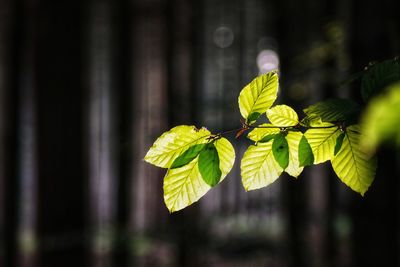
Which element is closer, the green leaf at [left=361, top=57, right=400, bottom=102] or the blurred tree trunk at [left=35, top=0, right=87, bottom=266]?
the green leaf at [left=361, top=57, right=400, bottom=102]

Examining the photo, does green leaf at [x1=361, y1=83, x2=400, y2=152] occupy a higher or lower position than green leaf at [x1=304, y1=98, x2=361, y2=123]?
lower

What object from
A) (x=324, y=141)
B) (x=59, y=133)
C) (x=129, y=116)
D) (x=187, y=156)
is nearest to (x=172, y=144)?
(x=187, y=156)

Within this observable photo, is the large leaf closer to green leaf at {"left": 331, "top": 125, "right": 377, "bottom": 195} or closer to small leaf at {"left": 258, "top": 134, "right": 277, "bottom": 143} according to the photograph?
small leaf at {"left": 258, "top": 134, "right": 277, "bottom": 143}

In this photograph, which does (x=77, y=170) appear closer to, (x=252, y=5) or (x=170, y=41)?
(x=170, y=41)

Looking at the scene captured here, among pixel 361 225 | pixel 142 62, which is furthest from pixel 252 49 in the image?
pixel 361 225

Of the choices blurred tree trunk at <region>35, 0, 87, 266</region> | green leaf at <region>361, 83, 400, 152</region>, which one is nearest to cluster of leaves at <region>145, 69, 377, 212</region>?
green leaf at <region>361, 83, 400, 152</region>

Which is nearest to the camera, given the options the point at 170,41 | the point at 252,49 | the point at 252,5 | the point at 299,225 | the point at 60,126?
the point at 60,126

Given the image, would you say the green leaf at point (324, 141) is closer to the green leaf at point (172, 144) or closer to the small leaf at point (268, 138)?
the small leaf at point (268, 138)
